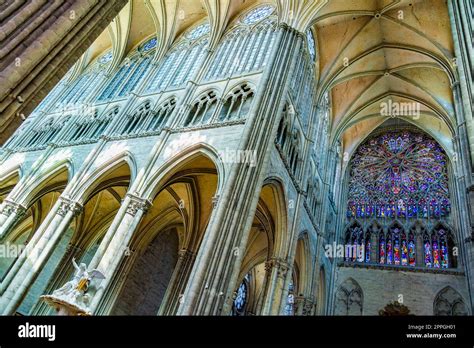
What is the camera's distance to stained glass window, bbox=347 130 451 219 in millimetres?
20984

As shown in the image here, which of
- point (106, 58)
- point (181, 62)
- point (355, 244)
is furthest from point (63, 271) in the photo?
point (355, 244)

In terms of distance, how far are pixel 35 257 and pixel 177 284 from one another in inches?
207

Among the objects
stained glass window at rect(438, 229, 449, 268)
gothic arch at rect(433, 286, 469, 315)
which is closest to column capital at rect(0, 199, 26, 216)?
gothic arch at rect(433, 286, 469, 315)

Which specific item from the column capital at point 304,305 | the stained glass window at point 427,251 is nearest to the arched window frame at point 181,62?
the column capital at point 304,305

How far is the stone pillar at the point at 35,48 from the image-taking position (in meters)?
5.93

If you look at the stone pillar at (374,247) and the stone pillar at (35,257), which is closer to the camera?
the stone pillar at (35,257)

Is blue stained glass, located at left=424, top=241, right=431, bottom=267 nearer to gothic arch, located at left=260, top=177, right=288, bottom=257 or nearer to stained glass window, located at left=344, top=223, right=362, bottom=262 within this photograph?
stained glass window, located at left=344, top=223, right=362, bottom=262

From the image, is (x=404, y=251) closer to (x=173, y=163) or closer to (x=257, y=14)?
(x=173, y=163)

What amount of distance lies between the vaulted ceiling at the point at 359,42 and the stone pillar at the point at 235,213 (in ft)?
15.0

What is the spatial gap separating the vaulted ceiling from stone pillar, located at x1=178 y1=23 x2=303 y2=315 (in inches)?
180

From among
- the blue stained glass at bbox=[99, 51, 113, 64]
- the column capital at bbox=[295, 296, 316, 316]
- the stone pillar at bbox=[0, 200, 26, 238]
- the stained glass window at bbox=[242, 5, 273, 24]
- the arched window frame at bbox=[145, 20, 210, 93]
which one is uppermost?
the stained glass window at bbox=[242, 5, 273, 24]

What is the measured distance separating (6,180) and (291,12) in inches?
561

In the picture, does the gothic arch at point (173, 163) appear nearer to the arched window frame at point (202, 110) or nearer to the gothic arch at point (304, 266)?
the arched window frame at point (202, 110)

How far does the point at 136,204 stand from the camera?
38.9ft
